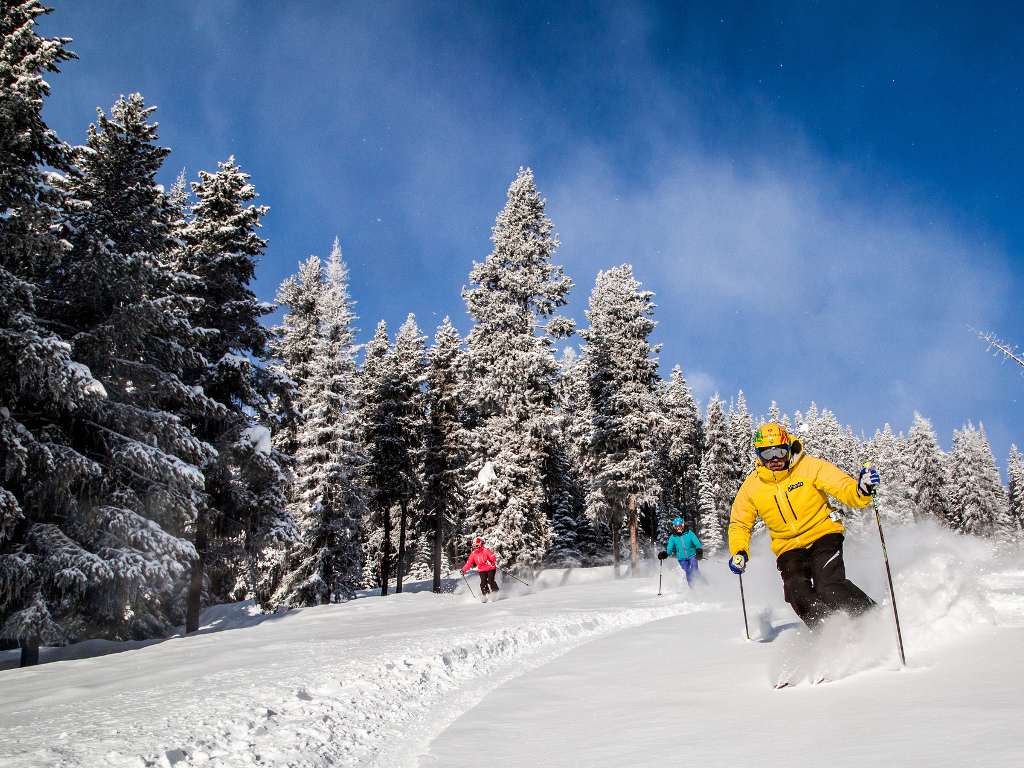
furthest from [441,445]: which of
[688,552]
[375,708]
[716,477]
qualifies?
[716,477]

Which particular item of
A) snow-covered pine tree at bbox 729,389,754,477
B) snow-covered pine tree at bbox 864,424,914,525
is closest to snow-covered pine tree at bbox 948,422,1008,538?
snow-covered pine tree at bbox 864,424,914,525

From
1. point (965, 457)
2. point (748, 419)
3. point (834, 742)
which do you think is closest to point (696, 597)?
point (834, 742)

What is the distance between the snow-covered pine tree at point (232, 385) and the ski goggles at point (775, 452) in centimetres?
1556

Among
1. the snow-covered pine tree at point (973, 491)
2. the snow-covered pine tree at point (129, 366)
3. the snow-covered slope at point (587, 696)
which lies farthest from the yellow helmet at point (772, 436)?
the snow-covered pine tree at point (973, 491)

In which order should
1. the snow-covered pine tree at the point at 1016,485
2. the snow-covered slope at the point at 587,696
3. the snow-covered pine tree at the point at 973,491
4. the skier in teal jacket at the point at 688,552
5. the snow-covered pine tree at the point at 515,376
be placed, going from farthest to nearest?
the snow-covered pine tree at the point at 1016,485 < the snow-covered pine tree at the point at 973,491 < the snow-covered pine tree at the point at 515,376 < the skier in teal jacket at the point at 688,552 < the snow-covered slope at the point at 587,696

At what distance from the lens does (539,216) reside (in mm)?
29844

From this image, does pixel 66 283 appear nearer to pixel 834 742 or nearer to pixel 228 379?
pixel 228 379

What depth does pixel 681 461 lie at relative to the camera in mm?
49250

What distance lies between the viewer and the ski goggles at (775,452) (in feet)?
18.7

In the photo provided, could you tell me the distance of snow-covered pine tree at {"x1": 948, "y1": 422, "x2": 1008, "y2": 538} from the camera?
54.9 metres

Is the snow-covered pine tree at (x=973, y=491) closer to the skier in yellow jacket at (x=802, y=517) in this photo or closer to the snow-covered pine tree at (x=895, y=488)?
the snow-covered pine tree at (x=895, y=488)

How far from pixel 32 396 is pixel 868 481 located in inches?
614

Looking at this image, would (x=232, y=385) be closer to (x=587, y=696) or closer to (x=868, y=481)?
(x=587, y=696)

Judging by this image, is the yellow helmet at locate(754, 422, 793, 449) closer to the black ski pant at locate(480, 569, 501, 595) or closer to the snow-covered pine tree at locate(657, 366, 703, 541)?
the black ski pant at locate(480, 569, 501, 595)
